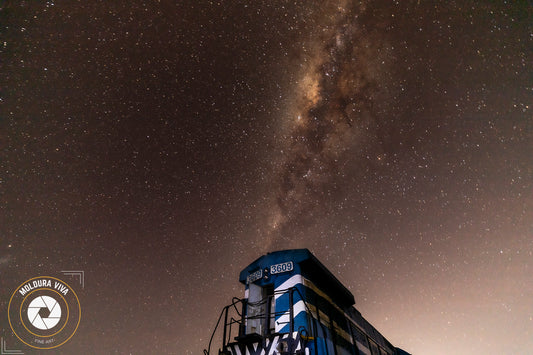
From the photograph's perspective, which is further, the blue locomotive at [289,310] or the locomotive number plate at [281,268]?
the locomotive number plate at [281,268]

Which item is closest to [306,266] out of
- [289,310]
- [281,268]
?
[281,268]

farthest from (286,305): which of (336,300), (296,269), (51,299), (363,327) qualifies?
(51,299)

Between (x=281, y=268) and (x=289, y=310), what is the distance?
4.24ft

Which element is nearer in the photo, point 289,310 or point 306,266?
point 289,310

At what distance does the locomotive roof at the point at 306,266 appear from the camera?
6805 millimetres

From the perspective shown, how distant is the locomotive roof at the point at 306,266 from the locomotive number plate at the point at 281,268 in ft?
0.38

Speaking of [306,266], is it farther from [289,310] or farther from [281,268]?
[289,310]

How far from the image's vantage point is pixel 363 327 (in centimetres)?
969

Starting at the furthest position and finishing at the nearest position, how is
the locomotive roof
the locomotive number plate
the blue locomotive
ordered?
the locomotive roof → the locomotive number plate → the blue locomotive

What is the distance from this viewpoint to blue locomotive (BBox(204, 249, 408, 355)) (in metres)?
5.40

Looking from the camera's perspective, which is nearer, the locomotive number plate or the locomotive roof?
the locomotive number plate

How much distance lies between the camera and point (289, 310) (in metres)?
5.54

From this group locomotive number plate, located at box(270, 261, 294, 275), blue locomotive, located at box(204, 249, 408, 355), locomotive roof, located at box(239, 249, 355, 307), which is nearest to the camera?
blue locomotive, located at box(204, 249, 408, 355)

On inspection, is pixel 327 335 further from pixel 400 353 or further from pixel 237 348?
pixel 400 353
